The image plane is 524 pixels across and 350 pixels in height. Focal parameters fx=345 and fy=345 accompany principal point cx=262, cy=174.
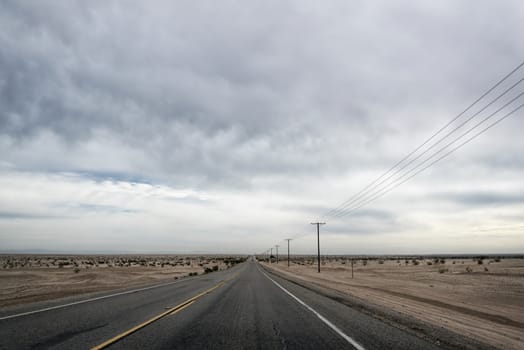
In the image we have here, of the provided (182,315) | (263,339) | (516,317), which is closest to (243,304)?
(182,315)

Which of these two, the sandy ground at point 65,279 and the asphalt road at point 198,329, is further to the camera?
the sandy ground at point 65,279

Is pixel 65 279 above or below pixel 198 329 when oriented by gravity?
below

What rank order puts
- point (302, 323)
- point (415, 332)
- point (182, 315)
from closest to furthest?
point (415, 332) → point (302, 323) → point (182, 315)

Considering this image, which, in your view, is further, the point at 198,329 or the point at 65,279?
the point at 65,279

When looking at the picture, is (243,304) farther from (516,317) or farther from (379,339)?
(516,317)

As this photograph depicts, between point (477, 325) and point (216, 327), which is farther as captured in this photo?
point (477, 325)

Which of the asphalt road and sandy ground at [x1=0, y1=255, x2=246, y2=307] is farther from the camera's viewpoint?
sandy ground at [x1=0, y1=255, x2=246, y2=307]

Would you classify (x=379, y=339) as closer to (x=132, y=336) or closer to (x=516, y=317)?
(x=132, y=336)

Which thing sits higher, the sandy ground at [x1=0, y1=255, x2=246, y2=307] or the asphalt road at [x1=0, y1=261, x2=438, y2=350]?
the asphalt road at [x1=0, y1=261, x2=438, y2=350]

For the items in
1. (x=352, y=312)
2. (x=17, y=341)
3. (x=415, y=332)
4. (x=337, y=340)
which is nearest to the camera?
(x=17, y=341)

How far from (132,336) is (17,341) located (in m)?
2.26

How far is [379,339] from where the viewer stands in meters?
7.86

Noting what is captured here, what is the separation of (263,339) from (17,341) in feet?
16.9

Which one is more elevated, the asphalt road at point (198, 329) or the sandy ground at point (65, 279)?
the asphalt road at point (198, 329)
